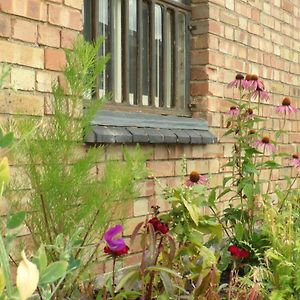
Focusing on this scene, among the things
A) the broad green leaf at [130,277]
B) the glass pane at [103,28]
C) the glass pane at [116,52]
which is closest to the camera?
the broad green leaf at [130,277]

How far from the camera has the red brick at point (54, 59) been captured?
11.1ft

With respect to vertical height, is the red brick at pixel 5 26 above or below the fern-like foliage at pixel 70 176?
above

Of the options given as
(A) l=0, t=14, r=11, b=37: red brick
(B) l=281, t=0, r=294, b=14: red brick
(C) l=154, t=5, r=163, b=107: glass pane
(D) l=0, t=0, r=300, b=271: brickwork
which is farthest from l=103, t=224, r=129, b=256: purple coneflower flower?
(B) l=281, t=0, r=294, b=14: red brick

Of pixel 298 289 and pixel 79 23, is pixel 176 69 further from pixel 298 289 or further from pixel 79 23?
pixel 298 289

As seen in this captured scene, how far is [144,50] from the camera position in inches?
181

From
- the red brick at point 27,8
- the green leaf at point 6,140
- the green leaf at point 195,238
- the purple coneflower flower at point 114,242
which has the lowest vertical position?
the green leaf at point 195,238

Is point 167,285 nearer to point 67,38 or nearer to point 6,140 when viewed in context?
point 67,38

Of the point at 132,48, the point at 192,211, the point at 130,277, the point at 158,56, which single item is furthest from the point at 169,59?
the point at 130,277

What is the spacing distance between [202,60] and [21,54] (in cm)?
201

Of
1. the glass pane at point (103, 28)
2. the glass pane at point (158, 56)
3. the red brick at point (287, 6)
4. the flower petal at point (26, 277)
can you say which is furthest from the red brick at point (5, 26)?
the red brick at point (287, 6)

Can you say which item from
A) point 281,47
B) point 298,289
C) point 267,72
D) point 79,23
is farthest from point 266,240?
point 281,47

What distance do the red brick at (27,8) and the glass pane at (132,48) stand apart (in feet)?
3.64

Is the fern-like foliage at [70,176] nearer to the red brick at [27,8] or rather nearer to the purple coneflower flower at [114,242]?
the purple coneflower flower at [114,242]

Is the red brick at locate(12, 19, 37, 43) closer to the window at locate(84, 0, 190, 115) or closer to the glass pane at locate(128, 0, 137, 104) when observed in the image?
the window at locate(84, 0, 190, 115)
